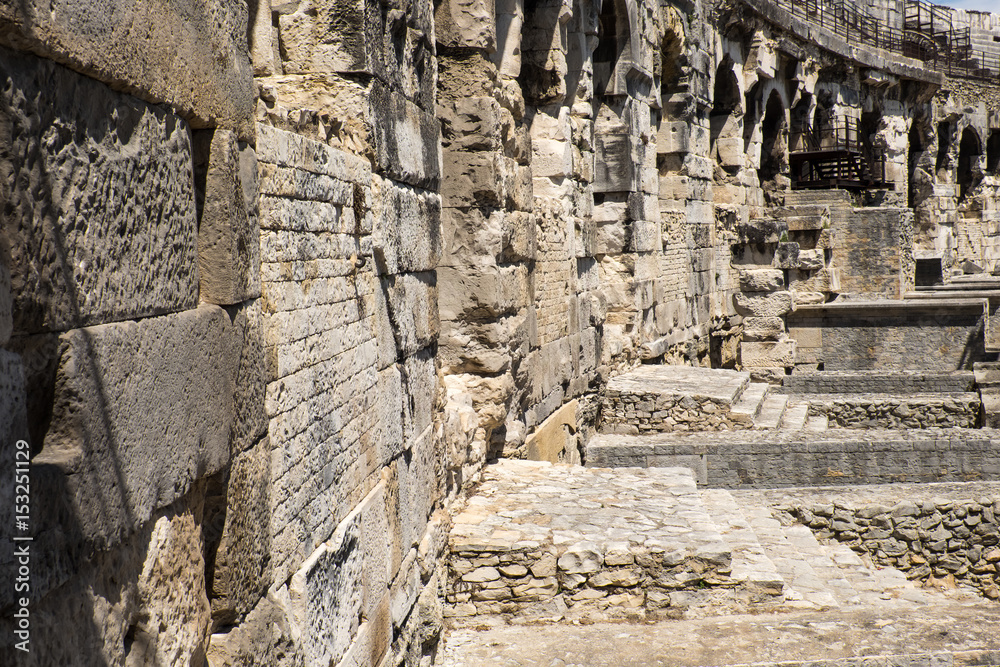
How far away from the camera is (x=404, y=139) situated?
4316mm

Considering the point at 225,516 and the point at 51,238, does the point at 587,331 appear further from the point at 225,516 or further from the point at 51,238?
the point at 51,238

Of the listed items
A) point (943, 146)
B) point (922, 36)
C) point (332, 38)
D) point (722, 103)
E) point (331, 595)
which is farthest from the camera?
point (922, 36)

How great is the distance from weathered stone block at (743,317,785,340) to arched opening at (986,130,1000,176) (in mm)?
20112

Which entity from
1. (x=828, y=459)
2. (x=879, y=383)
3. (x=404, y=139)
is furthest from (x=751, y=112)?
(x=404, y=139)

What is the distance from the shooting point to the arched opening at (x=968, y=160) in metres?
29.5

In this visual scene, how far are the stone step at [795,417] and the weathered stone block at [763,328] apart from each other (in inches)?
111

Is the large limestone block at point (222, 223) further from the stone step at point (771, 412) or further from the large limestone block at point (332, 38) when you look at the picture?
the stone step at point (771, 412)

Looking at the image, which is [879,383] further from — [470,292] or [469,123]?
[469,123]

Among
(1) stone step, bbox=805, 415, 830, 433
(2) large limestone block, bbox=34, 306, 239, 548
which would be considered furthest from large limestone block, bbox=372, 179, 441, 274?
(1) stone step, bbox=805, 415, 830, 433

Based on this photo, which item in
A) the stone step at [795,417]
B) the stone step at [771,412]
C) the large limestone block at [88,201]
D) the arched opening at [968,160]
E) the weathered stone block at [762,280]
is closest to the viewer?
the large limestone block at [88,201]

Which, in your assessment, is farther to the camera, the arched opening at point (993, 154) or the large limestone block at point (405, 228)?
the arched opening at point (993, 154)

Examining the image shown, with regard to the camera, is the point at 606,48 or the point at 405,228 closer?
the point at 405,228

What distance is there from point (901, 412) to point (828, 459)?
342cm

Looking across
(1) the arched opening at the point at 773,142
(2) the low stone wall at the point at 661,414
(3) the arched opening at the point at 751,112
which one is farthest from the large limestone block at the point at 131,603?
(1) the arched opening at the point at 773,142
